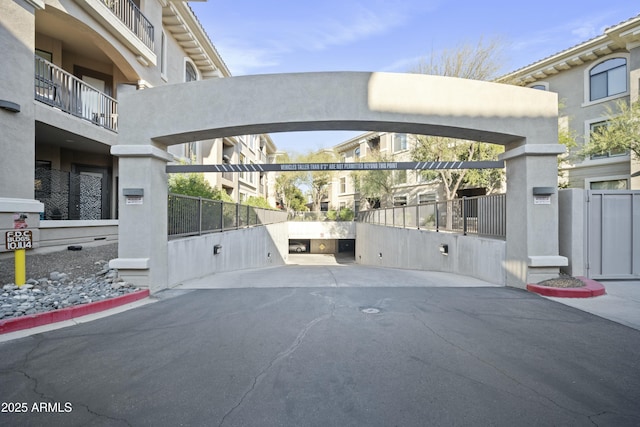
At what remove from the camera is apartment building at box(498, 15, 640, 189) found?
17.1m

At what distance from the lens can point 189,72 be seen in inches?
786

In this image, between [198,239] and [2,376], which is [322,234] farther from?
[2,376]

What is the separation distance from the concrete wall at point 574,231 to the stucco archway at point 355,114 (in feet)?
2.11

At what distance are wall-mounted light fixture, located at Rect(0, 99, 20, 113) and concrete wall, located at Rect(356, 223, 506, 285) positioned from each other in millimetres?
12706

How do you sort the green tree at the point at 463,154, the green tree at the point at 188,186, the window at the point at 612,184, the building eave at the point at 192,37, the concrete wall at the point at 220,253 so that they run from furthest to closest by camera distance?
the green tree at the point at 463,154 → the window at the point at 612,184 → the building eave at the point at 192,37 → the green tree at the point at 188,186 → the concrete wall at the point at 220,253

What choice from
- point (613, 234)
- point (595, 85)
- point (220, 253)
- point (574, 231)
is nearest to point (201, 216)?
point (220, 253)

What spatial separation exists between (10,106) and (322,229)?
27.0m

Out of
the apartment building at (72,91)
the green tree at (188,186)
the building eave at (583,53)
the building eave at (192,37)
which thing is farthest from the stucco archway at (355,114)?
the building eave at (583,53)

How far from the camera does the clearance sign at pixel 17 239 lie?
5.85 metres

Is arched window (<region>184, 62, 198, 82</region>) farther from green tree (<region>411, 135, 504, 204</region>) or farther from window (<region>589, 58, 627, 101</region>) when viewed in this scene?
window (<region>589, 58, 627, 101</region>)

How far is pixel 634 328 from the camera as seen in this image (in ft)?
15.9

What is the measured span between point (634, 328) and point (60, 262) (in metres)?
11.9

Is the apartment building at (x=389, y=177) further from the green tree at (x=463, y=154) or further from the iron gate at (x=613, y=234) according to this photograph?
the iron gate at (x=613, y=234)

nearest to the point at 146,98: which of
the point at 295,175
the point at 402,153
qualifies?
the point at 402,153
